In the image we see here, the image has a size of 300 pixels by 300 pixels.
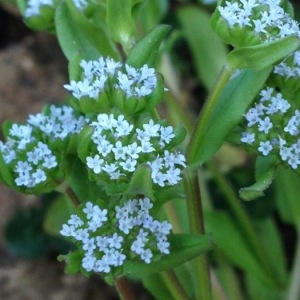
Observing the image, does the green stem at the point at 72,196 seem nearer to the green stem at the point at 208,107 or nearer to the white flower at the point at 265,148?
the green stem at the point at 208,107

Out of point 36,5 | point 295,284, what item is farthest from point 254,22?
point 295,284

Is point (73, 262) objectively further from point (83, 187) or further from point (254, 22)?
point (254, 22)

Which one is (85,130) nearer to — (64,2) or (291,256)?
(64,2)

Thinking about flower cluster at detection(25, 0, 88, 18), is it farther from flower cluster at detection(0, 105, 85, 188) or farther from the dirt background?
the dirt background

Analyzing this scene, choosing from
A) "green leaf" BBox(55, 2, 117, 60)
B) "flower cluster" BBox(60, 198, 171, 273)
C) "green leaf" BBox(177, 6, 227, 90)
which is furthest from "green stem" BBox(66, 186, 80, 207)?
"green leaf" BBox(177, 6, 227, 90)

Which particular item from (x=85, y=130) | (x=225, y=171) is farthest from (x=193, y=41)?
(x=85, y=130)

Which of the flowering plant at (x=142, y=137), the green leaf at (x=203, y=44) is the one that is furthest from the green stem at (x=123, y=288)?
the green leaf at (x=203, y=44)
